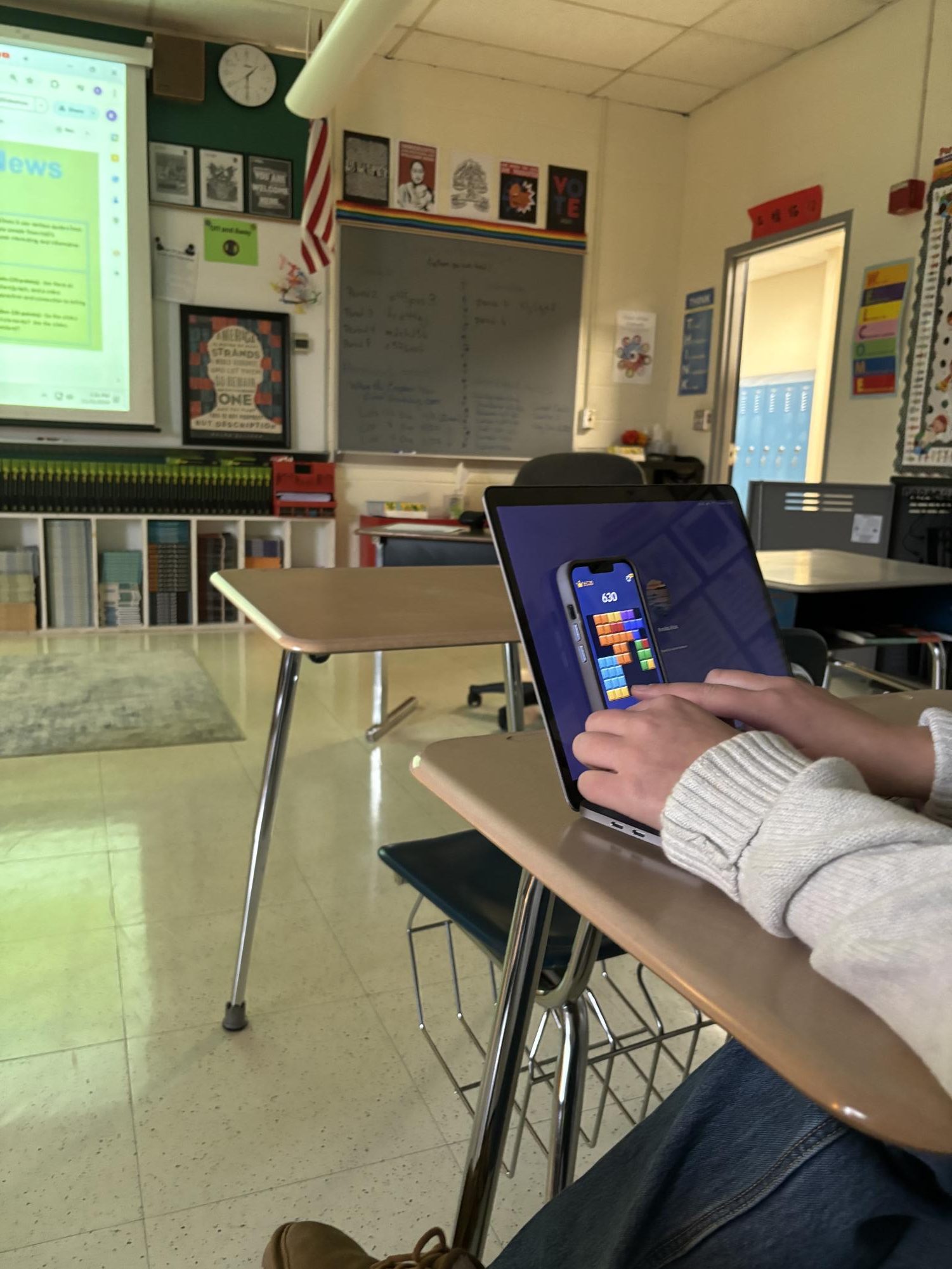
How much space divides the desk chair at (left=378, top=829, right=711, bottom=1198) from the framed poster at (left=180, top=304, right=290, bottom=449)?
12.9 feet

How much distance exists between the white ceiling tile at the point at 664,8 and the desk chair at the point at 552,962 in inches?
166

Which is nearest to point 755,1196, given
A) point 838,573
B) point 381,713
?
point 838,573

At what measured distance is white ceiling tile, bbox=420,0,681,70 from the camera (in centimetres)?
438

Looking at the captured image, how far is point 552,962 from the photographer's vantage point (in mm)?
989

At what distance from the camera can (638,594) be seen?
824 mm

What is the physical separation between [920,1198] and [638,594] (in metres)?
0.47

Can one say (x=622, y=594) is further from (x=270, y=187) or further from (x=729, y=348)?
(x=729, y=348)

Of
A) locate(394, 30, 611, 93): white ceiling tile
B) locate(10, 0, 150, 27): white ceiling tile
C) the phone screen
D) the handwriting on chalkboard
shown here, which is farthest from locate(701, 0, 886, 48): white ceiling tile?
the phone screen

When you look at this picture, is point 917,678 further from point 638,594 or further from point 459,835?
point 638,594

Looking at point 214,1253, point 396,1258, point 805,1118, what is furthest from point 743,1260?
point 214,1253

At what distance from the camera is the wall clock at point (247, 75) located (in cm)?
463

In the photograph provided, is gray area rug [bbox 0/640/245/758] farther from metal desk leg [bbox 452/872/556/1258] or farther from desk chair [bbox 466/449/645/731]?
metal desk leg [bbox 452/872/556/1258]

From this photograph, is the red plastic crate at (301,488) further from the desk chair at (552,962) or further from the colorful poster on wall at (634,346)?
the desk chair at (552,962)

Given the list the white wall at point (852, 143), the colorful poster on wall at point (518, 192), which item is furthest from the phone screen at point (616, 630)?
the colorful poster on wall at point (518, 192)
